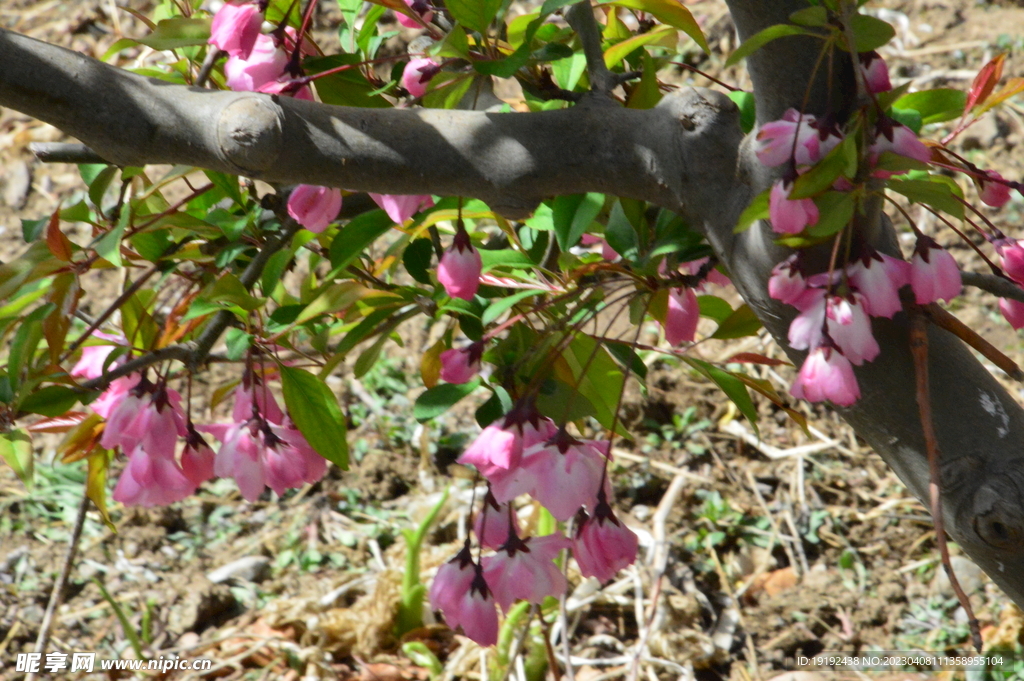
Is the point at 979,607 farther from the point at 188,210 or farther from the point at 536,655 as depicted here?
the point at 188,210

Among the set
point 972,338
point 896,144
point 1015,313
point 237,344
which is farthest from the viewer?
point 237,344

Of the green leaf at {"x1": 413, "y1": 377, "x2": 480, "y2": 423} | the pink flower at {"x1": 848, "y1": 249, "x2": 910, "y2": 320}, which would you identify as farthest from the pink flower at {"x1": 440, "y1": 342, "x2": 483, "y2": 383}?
the pink flower at {"x1": 848, "y1": 249, "x2": 910, "y2": 320}

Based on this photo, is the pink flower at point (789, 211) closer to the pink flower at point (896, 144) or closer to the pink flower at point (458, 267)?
the pink flower at point (896, 144)

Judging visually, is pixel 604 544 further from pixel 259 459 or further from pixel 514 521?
pixel 259 459

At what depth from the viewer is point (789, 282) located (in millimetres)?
660

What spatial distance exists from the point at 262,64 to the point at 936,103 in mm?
604

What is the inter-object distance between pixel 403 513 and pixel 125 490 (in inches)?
36.1

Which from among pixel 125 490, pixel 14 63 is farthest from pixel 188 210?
pixel 14 63

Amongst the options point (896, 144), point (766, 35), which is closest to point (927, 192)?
point (896, 144)

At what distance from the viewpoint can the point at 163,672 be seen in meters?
1.46

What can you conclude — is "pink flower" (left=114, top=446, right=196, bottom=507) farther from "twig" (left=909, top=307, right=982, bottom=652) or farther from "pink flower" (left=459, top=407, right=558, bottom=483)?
"twig" (left=909, top=307, right=982, bottom=652)

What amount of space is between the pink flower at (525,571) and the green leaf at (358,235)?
1.04 feet

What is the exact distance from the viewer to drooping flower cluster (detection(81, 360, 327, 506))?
34.6 inches

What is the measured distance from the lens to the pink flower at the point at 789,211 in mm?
587
